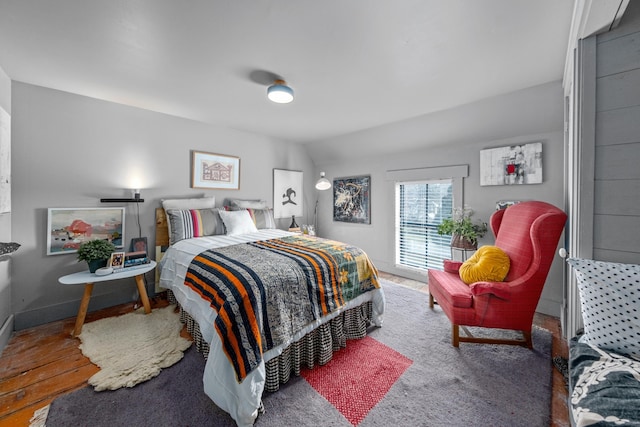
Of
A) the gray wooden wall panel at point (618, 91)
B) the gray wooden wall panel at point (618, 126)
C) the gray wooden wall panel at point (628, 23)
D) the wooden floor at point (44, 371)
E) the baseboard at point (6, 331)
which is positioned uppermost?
the gray wooden wall panel at point (628, 23)

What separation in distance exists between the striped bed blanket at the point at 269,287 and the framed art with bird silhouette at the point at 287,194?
7.01ft

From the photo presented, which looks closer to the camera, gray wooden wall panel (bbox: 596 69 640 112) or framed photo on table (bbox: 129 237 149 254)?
gray wooden wall panel (bbox: 596 69 640 112)

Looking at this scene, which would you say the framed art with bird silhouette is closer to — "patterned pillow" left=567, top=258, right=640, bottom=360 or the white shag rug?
the white shag rug

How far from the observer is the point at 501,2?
1410mm

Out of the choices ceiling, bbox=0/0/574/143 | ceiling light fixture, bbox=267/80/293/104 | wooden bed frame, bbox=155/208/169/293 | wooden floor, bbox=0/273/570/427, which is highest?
ceiling, bbox=0/0/574/143

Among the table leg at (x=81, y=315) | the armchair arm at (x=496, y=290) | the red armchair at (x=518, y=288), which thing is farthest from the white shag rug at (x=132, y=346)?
the armchair arm at (x=496, y=290)

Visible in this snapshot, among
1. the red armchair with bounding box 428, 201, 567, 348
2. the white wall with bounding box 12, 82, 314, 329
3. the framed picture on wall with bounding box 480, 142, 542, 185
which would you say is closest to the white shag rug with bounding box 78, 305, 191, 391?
the white wall with bounding box 12, 82, 314, 329

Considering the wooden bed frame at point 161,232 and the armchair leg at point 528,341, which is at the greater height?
the wooden bed frame at point 161,232

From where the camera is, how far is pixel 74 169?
2.67 meters

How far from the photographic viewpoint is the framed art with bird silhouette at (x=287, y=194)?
179 inches

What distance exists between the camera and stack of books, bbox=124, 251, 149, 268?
8.67 ft

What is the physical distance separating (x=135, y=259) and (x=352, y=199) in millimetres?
3367

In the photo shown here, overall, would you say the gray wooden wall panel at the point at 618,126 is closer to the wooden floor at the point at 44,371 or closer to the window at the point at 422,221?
the wooden floor at the point at 44,371

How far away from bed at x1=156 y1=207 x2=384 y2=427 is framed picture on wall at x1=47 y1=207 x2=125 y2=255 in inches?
29.3
